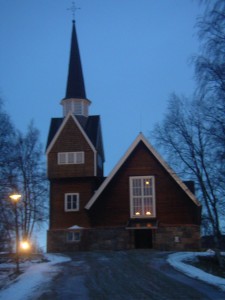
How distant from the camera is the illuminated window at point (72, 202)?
3825cm

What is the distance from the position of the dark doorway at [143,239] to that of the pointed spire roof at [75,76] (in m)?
12.3

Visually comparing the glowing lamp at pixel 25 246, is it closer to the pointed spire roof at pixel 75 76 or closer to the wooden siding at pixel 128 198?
the wooden siding at pixel 128 198

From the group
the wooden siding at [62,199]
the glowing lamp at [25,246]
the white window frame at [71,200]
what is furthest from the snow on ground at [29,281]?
the white window frame at [71,200]

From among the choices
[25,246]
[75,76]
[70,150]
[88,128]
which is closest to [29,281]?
[25,246]

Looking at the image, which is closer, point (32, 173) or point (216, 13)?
point (216, 13)

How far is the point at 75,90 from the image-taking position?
42.4 metres

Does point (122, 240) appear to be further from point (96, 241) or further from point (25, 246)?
point (25, 246)

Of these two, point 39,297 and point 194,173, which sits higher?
point 194,173

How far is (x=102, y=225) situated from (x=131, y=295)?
19.8 meters

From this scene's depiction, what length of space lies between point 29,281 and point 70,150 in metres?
19.9

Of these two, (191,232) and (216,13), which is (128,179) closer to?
(191,232)

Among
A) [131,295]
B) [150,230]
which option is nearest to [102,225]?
[150,230]

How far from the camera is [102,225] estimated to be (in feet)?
119

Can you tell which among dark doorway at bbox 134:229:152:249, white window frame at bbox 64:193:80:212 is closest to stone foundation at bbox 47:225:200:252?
white window frame at bbox 64:193:80:212
